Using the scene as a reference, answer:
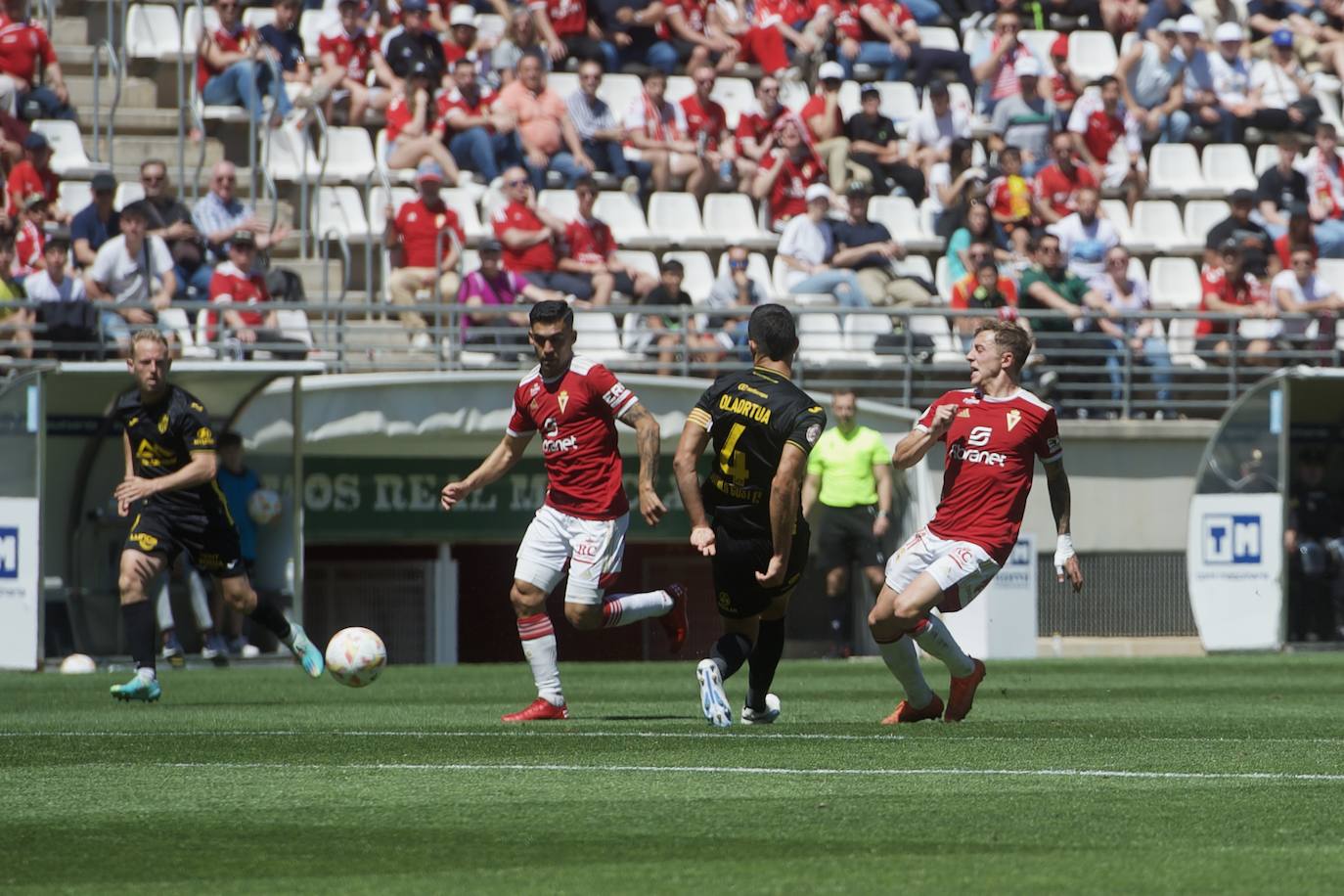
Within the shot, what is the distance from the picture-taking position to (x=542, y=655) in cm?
1148

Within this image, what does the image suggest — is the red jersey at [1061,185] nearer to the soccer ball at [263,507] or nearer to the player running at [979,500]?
the soccer ball at [263,507]

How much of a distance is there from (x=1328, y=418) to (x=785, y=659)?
5672mm

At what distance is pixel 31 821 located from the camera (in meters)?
6.99

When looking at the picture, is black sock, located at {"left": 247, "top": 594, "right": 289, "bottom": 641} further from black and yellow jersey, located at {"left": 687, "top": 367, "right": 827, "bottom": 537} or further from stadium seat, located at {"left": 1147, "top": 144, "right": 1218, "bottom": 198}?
stadium seat, located at {"left": 1147, "top": 144, "right": 1218, "bottom": 198}

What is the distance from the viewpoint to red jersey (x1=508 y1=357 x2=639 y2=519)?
11.6m

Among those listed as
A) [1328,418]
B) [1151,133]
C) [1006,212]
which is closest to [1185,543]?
[1328,418]

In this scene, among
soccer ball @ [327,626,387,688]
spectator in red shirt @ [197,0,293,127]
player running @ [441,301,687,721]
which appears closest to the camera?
player running @ [441,301,687,721]

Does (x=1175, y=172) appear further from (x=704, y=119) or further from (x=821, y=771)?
(x=821, y=771)

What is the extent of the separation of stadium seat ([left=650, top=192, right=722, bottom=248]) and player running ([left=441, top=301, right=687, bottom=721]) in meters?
12.8

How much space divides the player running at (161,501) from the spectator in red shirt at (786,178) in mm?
12237

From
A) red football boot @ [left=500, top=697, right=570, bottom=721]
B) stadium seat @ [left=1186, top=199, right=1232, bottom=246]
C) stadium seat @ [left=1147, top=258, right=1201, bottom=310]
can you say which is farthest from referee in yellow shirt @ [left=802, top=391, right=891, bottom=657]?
red football boot @ [left=500, top=697, right=570, bottom=721]

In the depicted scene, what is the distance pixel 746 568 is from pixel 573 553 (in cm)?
125

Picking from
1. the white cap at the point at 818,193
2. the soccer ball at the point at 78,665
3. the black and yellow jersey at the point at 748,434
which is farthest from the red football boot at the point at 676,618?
the white cap at the point at 818,193

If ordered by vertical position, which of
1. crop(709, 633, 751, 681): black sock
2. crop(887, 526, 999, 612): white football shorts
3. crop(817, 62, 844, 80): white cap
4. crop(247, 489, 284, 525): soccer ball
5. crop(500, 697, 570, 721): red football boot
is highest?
crop(817, 62, 844, 80): white cap
